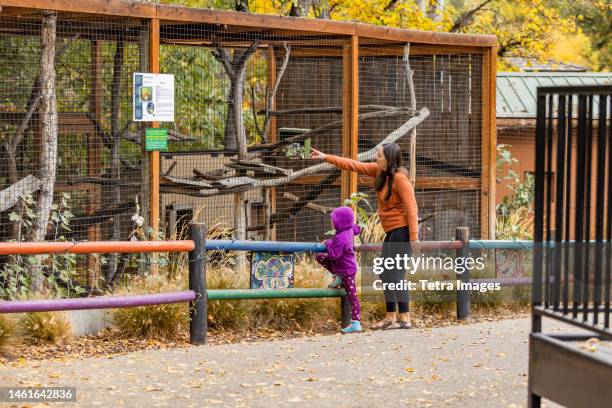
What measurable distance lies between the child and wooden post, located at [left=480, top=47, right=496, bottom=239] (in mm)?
3518

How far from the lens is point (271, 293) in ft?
31.8

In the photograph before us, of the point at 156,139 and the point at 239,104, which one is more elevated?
the point at 239,104

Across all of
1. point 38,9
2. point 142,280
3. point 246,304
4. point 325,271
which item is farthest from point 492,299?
point 38,9

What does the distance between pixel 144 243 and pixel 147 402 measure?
231cm

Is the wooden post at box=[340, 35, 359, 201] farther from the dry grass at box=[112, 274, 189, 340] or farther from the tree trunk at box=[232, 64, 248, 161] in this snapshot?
the dry grass at box=[112, 274, 189, 340]

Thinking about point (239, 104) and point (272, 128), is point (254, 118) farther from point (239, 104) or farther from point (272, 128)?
point (239, 104)

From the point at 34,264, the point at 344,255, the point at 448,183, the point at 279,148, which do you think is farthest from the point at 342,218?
the point at 448,183

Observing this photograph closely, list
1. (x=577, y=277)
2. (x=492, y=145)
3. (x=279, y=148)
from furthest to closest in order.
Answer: (x=492, y=145), (x=279, y=148), (x=577, y=277)

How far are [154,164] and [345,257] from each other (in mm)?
1925

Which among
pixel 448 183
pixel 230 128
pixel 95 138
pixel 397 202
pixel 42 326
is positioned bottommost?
pixel 42 326

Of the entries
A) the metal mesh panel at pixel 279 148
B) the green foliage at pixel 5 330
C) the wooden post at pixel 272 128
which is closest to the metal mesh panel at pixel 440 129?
the metal mesh panel at pixel 279 148

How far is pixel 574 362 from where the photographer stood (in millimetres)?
5277

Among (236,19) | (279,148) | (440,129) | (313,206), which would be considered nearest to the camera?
(236,19)

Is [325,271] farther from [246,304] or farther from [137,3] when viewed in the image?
[137,3]
